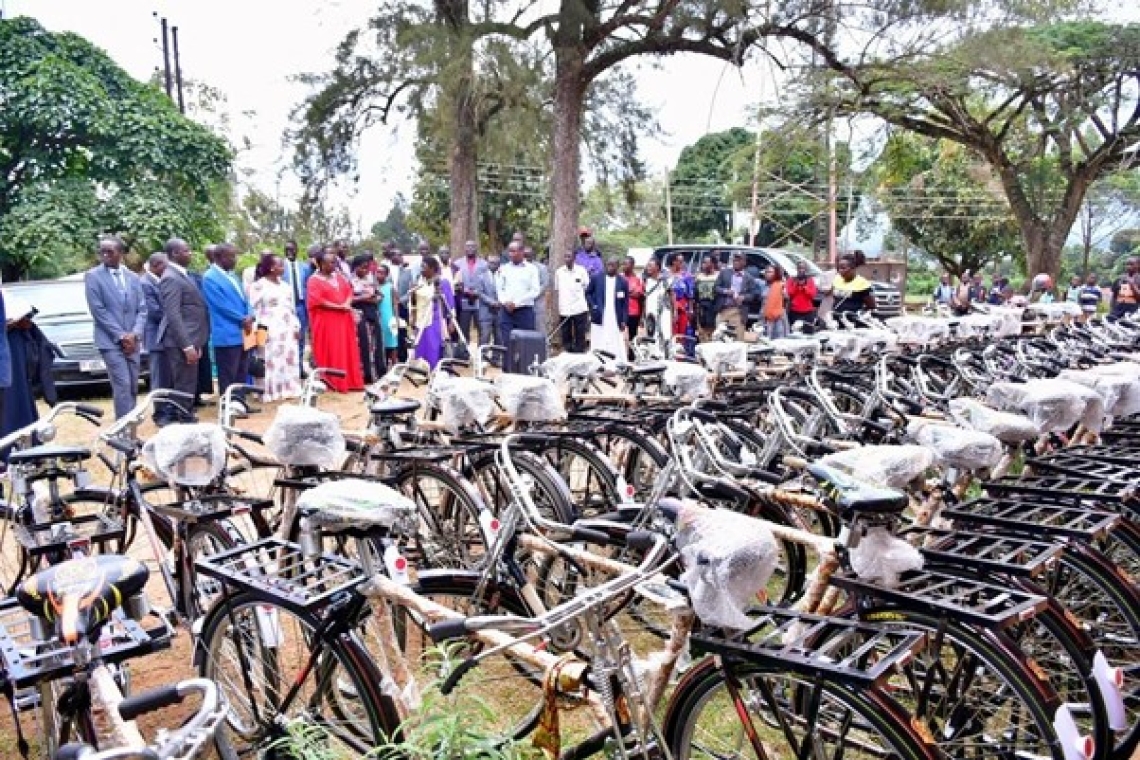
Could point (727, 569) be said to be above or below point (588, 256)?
below

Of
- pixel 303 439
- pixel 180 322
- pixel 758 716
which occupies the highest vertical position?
pixel 180 322

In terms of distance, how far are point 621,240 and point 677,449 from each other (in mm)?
39335

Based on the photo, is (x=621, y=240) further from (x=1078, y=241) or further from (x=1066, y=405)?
(x=1066, y=405)

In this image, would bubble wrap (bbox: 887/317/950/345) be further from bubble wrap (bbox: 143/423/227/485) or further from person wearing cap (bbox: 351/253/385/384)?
bubble wrap (bbox: 143/423/227/485)

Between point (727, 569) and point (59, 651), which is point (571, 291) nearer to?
point (727, 569)

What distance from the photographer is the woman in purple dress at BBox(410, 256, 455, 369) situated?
1007 centimetres

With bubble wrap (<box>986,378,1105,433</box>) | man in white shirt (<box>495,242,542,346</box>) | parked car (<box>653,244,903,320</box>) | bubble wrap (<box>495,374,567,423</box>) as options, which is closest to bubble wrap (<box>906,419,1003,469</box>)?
bubble wrap (<box>986,378,1105,433</box>)

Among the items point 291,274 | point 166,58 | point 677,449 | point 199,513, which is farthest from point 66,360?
point 166,58

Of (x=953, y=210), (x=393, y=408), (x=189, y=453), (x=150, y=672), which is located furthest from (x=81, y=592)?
(x=953, y=210)

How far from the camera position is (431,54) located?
36.4 feet

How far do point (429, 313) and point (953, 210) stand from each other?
2441 centimetres

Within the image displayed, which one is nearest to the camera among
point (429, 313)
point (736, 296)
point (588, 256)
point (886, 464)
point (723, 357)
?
point (886, 464)

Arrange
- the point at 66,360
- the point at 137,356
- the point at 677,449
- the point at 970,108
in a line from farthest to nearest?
1. the point at 970,108
2. the point at 66,360
3. the point at 137,356
4. the point at 677,449

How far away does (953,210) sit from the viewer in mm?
29453
